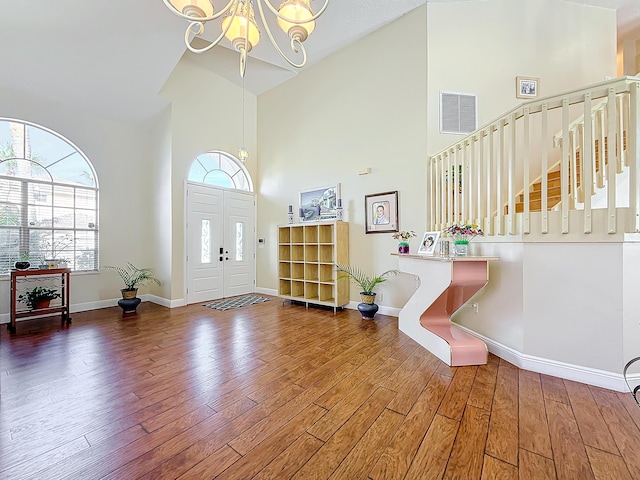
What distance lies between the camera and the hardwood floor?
141 cm

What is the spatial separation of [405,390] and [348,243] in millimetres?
2897

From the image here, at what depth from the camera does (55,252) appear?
4.46 meters

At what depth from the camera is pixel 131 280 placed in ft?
17.0

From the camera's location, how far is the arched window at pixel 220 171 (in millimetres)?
5461

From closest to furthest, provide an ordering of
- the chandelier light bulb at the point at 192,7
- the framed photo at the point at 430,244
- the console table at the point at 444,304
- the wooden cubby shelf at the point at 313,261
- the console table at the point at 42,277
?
the chandelier light bulb at the point at 192,7
the console table at the point at 444,304
the framed photo at the point at 430,244
the console table at the point at 42,277
the wooden cubby shelf at the point at 313,261

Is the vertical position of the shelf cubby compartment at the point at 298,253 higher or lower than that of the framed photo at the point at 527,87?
lower

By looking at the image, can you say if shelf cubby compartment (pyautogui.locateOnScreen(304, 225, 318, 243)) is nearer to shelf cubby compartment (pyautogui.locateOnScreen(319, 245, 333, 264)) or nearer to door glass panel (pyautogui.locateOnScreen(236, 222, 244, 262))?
shelf cubby compartment (pyautogui.locateOnScreen(319, 245, 333, 264))

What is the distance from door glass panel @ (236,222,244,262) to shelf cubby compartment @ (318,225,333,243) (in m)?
2.14

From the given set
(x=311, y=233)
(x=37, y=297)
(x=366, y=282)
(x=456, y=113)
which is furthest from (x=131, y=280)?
(x=456, y=113)

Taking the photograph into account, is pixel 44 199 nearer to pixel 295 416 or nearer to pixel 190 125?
pixel 190 125

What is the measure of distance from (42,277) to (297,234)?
413 centimetres

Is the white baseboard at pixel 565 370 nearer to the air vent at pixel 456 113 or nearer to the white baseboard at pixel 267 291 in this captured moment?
the air vent at pixel 456 113

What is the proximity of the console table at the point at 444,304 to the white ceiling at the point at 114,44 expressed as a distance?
12.4ft

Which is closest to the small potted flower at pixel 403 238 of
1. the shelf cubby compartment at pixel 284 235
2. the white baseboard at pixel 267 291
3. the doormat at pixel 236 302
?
the shelf cubby compartment at pixel 284 235
